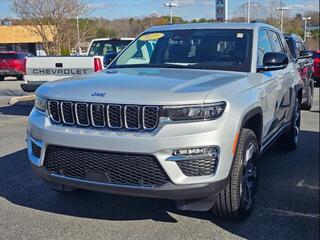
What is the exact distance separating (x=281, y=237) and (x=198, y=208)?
0.82 metres

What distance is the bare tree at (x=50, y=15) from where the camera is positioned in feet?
87.0

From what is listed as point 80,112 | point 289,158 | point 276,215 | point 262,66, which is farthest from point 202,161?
point 289,158

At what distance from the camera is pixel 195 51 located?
4988 mm

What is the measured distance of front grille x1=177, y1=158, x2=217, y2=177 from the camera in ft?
11.2

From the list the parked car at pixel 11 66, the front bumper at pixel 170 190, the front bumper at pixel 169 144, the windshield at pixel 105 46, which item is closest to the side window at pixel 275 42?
the front bumper at pixel 169 144

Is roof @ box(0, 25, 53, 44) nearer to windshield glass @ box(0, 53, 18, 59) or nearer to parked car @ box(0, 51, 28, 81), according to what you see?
windshield glass @ box(0, 53, 18, 59)

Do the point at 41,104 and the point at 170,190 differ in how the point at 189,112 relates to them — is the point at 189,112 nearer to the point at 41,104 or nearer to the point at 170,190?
the point at 170,190

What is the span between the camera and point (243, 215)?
4.10 meters

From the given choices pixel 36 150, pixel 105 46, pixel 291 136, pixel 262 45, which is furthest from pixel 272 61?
pixel 105 46

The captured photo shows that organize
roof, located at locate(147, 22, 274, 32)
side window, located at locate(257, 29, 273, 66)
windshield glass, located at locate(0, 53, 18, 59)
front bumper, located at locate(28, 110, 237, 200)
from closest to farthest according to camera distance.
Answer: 1. front bumper, located at locate(28, 110, 237, 200)
2. side window, located at locate(257, 29, 273, 66)
3. roof, located at locate(147, 22, 274, 32)
4. windshield glass, located at locate(0, 53, 18, 59)

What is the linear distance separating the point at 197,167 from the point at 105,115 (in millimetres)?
838

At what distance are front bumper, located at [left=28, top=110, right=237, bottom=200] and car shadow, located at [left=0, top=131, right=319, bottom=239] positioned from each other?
2.44 ft

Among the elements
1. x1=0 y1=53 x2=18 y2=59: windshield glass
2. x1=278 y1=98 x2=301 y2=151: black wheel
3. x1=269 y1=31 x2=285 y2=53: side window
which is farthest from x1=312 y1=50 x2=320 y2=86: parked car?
x1=0 y1=53 x2=18 y2=59: windshield glass

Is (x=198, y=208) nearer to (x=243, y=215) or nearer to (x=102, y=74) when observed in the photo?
(x=243, y=215)
